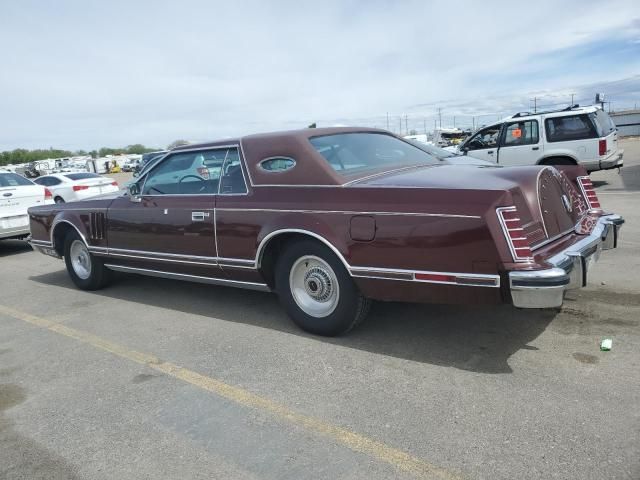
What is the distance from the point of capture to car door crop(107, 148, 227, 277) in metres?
4.83

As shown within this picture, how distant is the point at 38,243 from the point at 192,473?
5306 millimetres

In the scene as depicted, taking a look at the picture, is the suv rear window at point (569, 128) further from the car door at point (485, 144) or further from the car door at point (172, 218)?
the car door at point (172, 218)

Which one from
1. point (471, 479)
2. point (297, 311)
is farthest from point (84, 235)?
point (471, 479)

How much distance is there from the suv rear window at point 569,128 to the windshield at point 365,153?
791 centimetres

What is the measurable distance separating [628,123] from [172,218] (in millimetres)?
58070

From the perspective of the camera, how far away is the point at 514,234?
10.6 feet

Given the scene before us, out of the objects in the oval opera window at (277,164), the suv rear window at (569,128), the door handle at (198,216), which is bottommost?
the door handle at (198,216)

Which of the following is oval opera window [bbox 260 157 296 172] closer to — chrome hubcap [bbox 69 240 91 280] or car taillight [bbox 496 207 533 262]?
car taillight [bbox 496 207 533 262]

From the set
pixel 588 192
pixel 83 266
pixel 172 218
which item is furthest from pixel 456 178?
pixel 83 266

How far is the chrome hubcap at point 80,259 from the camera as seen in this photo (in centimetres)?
635

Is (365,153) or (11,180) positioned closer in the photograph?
(365,153)

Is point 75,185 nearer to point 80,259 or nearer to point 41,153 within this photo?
point 80,259

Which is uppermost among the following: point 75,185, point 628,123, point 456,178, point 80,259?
point 628,123

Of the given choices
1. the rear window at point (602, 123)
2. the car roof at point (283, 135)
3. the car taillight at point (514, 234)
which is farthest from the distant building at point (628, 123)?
the car taillight at point (514, 234)
